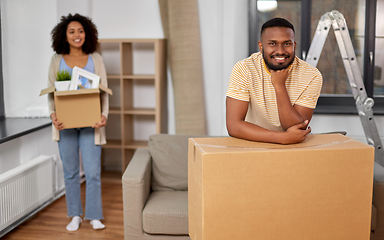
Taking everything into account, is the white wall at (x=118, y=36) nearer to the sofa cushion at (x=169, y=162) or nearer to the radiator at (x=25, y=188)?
the radiator at (x=25, y=188)

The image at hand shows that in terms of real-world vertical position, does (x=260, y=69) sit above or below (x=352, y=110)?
above

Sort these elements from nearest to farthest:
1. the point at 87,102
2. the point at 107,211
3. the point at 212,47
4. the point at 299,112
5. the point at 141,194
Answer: the point at 299,112
the point at 141,194
the point at 87,102
the point at 107,211
the point at 212,47

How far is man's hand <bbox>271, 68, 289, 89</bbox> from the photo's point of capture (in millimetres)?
1301

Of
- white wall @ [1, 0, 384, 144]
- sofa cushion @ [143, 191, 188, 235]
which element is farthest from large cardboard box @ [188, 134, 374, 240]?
white wall @ [1, 0, 384, 144]

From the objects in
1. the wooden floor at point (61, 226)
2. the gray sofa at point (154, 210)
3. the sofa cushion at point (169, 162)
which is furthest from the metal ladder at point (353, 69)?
the wooden floor at point (61, 226)

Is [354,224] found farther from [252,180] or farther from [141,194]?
[141,194]

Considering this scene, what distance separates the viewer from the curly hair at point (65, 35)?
254cm

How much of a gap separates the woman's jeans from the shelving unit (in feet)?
3.10

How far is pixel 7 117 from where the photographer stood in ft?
10.7

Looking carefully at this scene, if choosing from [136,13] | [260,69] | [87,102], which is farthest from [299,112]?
[136,13]

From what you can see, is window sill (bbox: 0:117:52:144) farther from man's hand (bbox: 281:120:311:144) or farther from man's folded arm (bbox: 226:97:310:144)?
man's hand (bbox: 281:120:311:144)

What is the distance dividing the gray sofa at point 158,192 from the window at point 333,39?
4.76 ft

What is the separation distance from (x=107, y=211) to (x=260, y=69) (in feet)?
6.57

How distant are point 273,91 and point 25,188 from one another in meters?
2.04
